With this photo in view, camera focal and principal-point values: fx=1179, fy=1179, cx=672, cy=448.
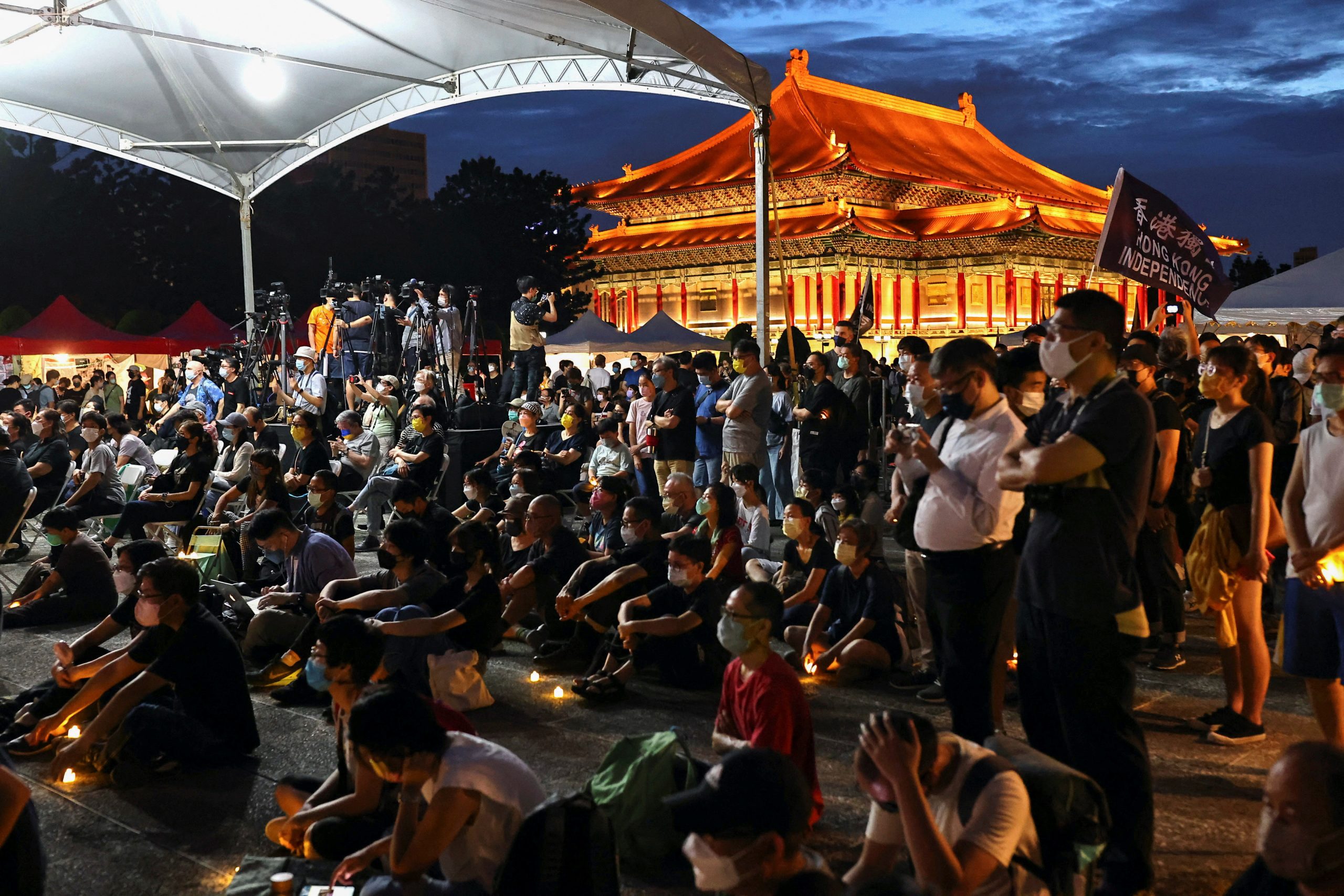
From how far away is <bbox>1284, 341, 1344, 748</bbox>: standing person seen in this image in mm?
4039

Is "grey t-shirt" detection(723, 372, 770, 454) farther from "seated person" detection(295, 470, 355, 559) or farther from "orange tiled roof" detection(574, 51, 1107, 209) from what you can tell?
"orange tiled roof" detection(574, 51, 1107, 209)

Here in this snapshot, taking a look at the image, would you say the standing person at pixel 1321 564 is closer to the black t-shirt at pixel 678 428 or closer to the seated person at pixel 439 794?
the seated person at pixel 439 794

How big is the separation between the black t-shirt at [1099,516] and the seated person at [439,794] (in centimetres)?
163

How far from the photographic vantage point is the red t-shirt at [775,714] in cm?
398

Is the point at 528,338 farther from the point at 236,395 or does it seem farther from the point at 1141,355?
the point at 1141,355

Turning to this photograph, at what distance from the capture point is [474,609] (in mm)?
6012

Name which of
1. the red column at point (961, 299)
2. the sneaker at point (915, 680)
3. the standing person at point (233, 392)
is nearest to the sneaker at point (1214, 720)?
the sneaker at point (915, 680)

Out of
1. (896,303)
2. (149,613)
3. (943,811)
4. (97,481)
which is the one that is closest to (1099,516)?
(943,811)

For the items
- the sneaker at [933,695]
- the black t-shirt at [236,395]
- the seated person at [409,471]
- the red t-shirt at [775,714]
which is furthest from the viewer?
the black t-shirt at [236,395]

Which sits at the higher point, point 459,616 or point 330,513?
point 330,513

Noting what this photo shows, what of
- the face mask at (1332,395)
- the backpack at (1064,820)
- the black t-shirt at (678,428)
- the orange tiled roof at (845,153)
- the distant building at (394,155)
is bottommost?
the backpack at (1064,820)

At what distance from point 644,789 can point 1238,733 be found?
2660mm

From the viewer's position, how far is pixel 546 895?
3133 mm

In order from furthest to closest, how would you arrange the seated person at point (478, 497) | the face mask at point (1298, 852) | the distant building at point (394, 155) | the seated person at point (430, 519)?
the distant building at point (394, 155) → the seated person at point (478, 497) → the seated person at point (430, 519) → the face mask at point (1298, 852)
